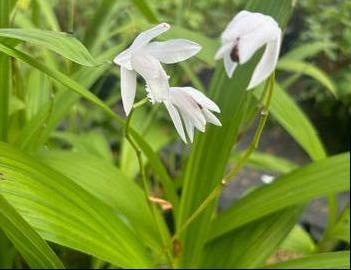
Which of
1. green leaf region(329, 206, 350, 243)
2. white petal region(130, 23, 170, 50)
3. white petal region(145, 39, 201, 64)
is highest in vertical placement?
white petal region(130, 23, 170, 50)

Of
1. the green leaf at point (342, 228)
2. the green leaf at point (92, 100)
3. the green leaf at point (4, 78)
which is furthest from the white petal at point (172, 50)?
the green leaf at point (342, 228)

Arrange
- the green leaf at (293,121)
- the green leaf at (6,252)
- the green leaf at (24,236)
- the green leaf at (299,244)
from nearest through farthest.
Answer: the green leaf at (24,236)
the green leaf at (6,252)
the green leaf at (293,121)
the green leaf at (299,244)

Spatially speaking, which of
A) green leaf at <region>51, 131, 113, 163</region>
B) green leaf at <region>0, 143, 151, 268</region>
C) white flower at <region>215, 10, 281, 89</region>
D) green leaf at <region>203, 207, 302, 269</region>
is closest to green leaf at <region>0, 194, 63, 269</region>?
green leaf at <region>0, 143, 151, 268</region>

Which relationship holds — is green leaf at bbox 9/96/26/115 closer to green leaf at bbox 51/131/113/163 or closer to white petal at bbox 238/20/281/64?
green leaf at bbox 51/131/113/163

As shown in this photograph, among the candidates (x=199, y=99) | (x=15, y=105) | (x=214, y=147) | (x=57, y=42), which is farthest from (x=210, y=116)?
(x=15, y=105)

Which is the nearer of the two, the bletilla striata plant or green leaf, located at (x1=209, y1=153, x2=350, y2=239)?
the bletilla striata plant

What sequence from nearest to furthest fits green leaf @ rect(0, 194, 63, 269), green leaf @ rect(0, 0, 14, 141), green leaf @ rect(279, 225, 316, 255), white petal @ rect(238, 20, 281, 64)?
white petal @ rect(238, 20, 281, 64)
green leaf @ rect(0, 194, 63, 269)
green leaf @ rect(0, 0, 14, 141)
green leaf @ rect(279, 225, 316, 255)

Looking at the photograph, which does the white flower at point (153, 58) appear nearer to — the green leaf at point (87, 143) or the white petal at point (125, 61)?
the white petal at point (125, 61)
